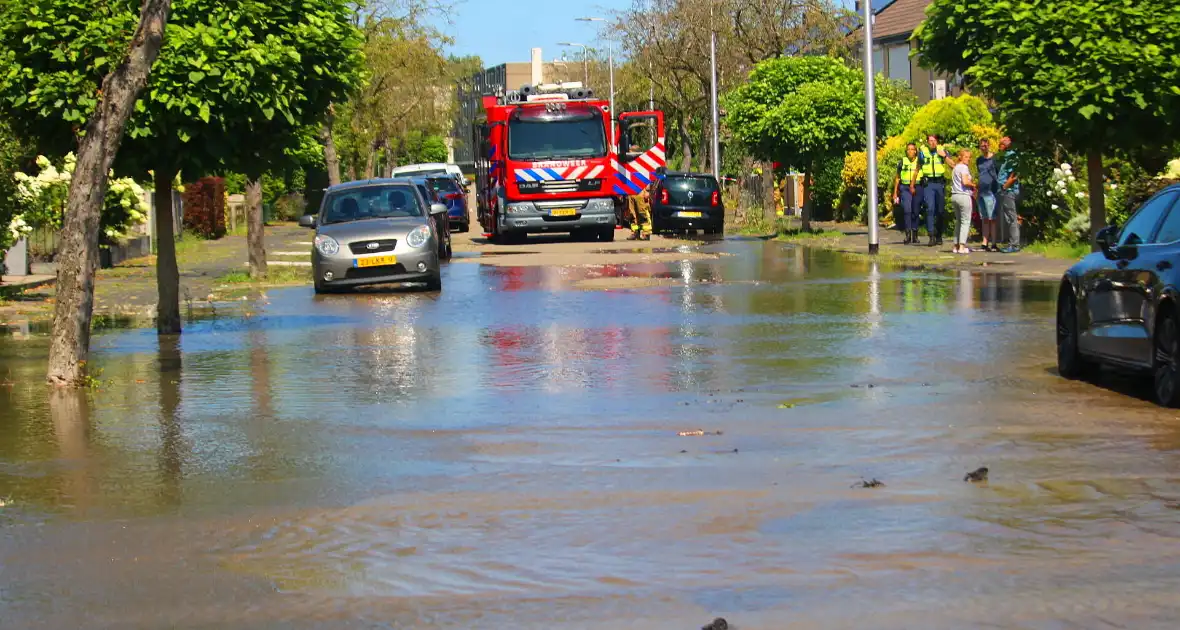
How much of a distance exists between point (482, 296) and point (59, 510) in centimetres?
1383

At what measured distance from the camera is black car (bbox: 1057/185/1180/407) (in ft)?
34.5

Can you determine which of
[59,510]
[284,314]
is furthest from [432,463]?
[284,314]

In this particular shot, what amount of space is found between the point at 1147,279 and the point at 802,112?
25068 millimetres

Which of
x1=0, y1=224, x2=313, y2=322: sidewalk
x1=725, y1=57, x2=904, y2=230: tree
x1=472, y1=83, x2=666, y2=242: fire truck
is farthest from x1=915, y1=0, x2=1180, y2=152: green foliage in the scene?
x1=472, y1=83, x2=666, y2=242: fire truck

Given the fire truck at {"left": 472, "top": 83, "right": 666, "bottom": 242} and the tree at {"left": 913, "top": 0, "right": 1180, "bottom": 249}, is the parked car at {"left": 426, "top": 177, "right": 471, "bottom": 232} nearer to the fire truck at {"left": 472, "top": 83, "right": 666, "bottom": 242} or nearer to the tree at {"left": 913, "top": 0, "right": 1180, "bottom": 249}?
the fire truck at {"left": 472, "top": 83, "right": 666, "bottom": 242}

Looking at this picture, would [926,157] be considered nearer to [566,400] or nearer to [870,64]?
[870,64]

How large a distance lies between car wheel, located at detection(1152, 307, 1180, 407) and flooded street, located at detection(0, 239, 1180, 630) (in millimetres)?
186

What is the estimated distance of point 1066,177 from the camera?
87.8 ft

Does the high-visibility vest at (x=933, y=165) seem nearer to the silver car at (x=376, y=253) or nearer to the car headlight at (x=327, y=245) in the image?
the silver car at (x=376, y=253)

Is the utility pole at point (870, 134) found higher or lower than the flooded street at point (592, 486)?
higher

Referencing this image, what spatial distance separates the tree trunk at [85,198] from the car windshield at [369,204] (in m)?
11.4

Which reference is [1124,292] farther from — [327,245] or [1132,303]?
[327,245]

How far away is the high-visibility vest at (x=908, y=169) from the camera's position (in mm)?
30859

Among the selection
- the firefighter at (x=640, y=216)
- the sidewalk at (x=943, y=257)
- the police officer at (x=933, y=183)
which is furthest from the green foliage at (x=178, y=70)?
the firefighter at (x=640, y=216)
